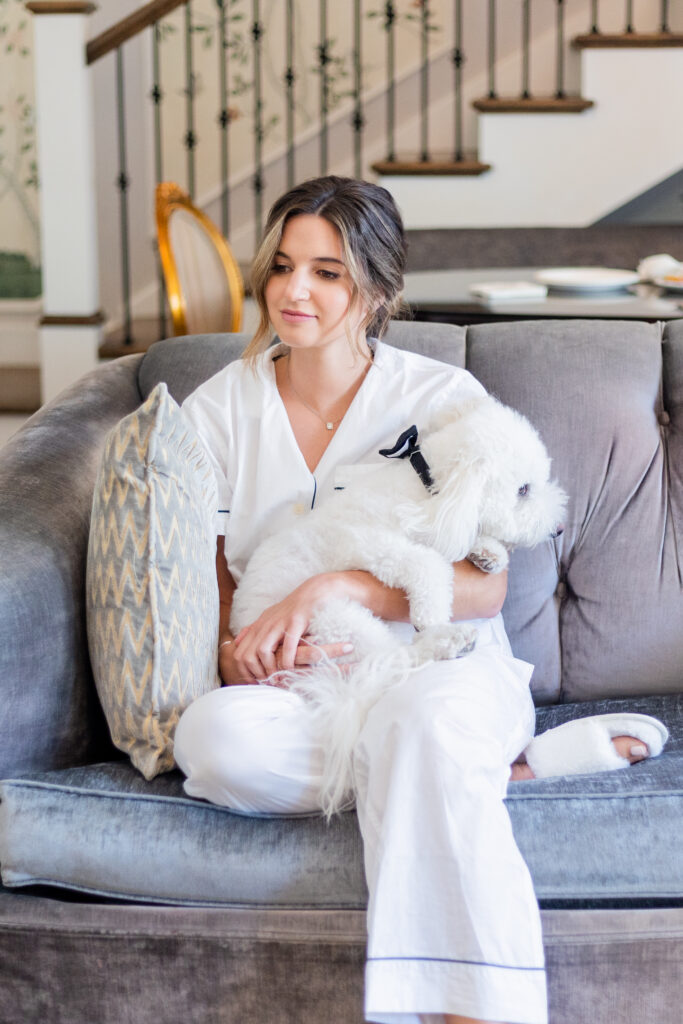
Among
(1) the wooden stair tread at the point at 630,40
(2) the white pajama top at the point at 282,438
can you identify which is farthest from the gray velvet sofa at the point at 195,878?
(1) the wooden stair tread at the point at 630,40

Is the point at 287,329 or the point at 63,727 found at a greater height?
the point at 287,329

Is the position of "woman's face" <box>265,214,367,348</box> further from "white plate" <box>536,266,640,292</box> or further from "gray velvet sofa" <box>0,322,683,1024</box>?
"white plate" <box>536,266,640,292</box>

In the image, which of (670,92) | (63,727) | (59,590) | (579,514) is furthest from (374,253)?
(670,92)

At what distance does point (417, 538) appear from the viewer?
1595mm

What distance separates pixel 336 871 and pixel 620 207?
3455mm

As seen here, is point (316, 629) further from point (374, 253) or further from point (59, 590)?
point (374, 253)

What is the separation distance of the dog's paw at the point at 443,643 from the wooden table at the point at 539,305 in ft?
3.52

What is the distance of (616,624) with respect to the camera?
6.14 ft

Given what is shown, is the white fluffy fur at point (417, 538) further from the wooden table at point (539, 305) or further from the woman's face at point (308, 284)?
the wooden table at point (539, 305)

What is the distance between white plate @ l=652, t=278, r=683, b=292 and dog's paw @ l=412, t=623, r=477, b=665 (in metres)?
1.56

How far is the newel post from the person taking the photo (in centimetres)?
389

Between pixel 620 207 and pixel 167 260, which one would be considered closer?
pixel 167 260

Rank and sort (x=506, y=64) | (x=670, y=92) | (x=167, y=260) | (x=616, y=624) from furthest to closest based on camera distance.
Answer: (x=506, y=64), (x=670, y=92), (x=167, y=260), (x=616, y=624)

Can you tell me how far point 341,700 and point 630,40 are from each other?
3301 millimetres
